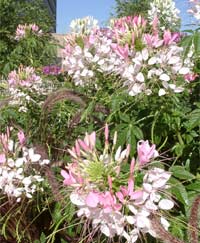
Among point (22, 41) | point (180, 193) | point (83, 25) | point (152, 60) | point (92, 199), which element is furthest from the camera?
point (22, 41)

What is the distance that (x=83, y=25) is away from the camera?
2006 millimetres

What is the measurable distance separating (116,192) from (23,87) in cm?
164

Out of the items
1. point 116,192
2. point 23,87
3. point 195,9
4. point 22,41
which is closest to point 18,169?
point 116,192

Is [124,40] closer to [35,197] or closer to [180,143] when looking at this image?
[180,143]

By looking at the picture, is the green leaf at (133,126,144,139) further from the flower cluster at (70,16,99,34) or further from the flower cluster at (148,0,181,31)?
the flower cluster at (148,0,181,31)

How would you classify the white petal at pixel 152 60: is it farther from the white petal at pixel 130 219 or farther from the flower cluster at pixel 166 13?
the flower cluster at pixel 166 13

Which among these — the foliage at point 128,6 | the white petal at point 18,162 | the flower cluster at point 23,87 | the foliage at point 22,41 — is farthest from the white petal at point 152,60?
the foliage at point 128,6

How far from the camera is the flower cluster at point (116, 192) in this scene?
949 mm

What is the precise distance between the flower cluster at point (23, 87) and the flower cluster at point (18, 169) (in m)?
0.93

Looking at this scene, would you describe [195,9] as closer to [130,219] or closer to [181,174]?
[181,174]

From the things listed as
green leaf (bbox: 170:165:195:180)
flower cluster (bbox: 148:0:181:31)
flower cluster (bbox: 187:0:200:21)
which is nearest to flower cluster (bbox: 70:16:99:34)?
flower cluster (bbox: 187:0:200:21)

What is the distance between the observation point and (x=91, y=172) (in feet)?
3.25

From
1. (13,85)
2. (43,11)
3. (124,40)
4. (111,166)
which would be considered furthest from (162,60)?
(43,11)

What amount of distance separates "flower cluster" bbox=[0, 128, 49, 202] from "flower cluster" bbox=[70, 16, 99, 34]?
57cm
